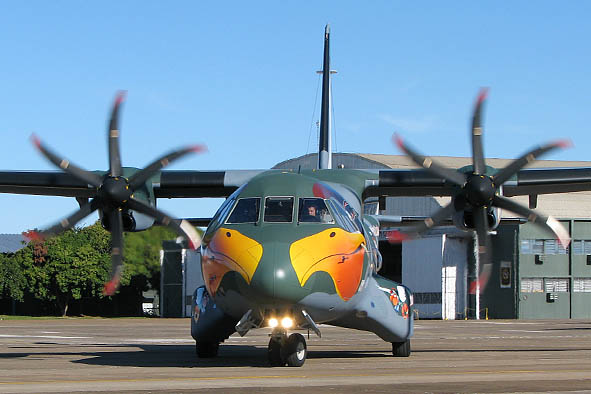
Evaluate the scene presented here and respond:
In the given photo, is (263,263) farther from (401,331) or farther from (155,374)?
(401,331)

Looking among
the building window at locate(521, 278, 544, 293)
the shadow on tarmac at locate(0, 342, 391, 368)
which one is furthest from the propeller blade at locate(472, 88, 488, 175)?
the building window at locate(521, 278, 544, 293)

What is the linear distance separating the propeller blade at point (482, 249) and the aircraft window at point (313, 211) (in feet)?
14.3

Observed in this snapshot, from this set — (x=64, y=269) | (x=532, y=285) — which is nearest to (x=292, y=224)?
(x=532, y=285)

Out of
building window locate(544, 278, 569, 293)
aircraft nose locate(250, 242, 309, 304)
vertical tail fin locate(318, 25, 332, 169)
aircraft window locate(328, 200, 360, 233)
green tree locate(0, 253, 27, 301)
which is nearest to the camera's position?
aircraft nose locate(250, 242, 309, 304)

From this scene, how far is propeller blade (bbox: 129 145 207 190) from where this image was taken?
1866 centimetres

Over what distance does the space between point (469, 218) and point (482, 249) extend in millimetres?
1074

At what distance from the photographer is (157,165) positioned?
18.8m

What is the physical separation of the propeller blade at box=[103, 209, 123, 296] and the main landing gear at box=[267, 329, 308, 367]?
386 cm

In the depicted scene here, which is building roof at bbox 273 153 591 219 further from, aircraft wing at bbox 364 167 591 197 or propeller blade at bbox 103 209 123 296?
propeller blade at bbox 103 209 123 296

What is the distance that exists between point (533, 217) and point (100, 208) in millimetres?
8834

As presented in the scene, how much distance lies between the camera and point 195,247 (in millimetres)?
18266

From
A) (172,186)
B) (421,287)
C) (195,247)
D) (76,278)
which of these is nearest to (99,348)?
(172,186)

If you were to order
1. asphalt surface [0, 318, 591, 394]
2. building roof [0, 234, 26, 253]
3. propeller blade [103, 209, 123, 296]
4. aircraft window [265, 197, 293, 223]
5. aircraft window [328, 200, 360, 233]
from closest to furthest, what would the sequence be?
asphalt surface [0, 318, 591, 394], aircraft window [265, 197, 293, 223], aircraft window [328, 200, 360, 233], propeller blade [103, 209, 123, 296], building roof [0, 234, 26, 253]

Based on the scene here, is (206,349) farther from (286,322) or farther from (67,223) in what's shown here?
(286,322)
